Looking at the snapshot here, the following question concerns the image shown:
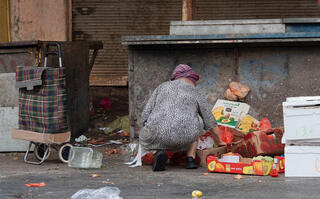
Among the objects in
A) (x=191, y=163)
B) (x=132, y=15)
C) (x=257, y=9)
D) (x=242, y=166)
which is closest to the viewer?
→ (x=242, y=166)

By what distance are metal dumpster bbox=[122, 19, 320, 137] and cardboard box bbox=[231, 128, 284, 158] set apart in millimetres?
849

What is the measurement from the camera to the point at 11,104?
736 cm

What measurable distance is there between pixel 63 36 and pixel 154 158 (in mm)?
4895

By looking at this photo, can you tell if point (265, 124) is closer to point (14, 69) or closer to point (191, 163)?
point (191, 163)

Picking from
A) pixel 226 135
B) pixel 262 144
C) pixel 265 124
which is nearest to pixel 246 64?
pixel 265 124

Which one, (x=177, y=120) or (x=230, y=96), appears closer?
(x=177, y=120)

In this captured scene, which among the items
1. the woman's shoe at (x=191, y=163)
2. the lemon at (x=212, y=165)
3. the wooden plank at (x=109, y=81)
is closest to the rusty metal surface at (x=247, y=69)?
the woman's shoe at (x=191, y=163)

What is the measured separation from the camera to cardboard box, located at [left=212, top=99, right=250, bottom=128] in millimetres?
7031

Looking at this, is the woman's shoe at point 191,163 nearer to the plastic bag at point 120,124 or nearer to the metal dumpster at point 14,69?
the metal dumpster at point 14,69

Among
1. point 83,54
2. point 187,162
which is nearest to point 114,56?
point 83,54

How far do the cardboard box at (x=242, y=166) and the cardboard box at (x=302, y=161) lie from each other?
0.66 ft

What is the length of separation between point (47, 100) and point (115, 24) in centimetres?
466

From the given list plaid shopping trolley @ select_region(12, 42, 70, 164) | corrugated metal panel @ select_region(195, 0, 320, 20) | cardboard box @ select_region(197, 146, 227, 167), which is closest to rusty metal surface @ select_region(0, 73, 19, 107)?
plaid shopping trolley @ select_region(12, 42, 70, 164)

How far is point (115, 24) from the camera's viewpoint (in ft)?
35.4
